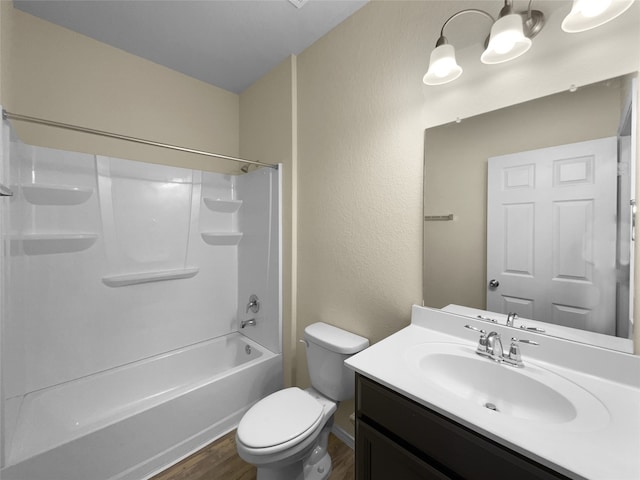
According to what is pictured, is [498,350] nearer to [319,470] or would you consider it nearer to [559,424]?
[559,424]

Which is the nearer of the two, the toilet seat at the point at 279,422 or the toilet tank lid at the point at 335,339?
the toilet seat at the point at 279,422

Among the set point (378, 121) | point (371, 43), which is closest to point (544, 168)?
point (378, 121)

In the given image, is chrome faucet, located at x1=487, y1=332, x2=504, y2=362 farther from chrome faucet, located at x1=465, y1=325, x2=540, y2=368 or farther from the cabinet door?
the cabinet door

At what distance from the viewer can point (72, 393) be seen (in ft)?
5.44

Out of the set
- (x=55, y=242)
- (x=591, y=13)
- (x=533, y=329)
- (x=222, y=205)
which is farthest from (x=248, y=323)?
(x=591, y=13)

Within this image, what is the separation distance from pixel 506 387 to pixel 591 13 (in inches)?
49.3

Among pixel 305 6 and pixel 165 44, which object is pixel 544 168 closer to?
pixel 305 6

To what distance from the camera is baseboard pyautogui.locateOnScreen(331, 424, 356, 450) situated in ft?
5.34

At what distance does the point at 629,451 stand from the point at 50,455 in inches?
81.4

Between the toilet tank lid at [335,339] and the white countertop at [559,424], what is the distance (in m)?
0.35

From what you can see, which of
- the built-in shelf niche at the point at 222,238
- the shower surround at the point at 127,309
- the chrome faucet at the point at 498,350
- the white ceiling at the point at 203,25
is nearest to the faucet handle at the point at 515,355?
the chrome faucet at the point at 498,350

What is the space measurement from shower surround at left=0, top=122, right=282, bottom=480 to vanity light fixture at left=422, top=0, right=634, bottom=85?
1.30m

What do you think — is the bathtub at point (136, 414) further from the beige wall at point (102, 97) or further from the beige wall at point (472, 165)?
the beige wall at point (102, 97)

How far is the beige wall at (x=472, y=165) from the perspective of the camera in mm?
921
